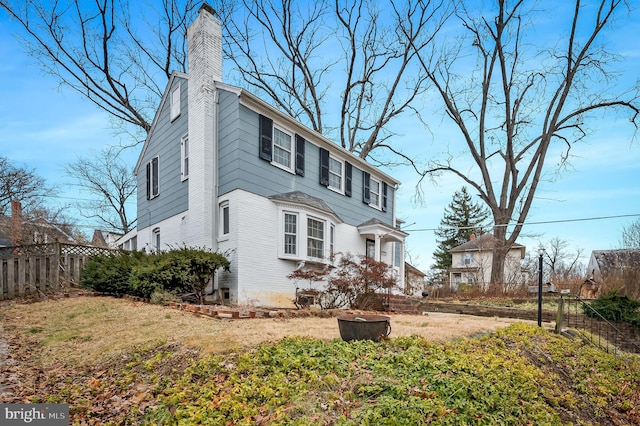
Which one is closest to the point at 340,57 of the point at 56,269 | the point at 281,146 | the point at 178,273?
the point at 281,146

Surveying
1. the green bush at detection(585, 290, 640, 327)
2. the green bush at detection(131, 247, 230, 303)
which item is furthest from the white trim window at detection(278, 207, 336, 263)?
the green bush at detection(585, 290, 640, 327)

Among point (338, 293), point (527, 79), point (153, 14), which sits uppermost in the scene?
point (153, 14)

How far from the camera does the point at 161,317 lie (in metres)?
6.38

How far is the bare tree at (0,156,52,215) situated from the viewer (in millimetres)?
21016

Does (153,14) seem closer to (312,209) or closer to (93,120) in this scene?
(93,120)

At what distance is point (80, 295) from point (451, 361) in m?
9.67

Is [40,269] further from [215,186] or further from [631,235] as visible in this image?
[631,235]

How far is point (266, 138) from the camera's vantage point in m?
10.9

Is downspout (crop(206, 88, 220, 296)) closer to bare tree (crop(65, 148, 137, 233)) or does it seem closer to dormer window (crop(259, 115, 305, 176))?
dormer window (crop(259, 115, 305, 176))

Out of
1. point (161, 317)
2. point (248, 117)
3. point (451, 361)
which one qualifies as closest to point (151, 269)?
point (161, 317)

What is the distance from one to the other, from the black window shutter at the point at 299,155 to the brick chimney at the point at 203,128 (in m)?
2.60

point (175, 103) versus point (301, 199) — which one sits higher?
point (175, 103)

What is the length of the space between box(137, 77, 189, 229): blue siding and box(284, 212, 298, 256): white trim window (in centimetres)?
338

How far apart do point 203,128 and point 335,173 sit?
17.3ft
